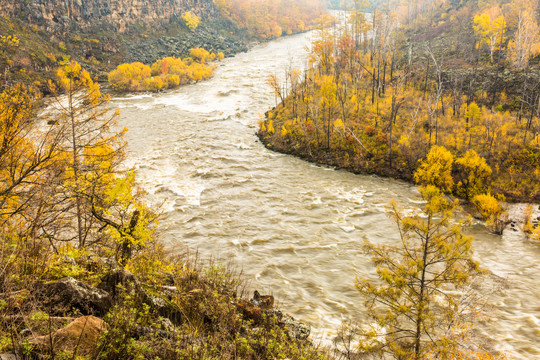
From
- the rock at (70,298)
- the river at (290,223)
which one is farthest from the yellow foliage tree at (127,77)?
the rock at (70,298)

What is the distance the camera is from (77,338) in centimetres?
444

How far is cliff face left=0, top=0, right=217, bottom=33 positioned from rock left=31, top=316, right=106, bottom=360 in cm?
8075

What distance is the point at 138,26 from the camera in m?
85.6

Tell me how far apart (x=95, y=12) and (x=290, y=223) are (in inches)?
3363

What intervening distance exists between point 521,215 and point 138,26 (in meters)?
97.3

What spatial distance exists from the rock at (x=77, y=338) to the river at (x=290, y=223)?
27.2 ft

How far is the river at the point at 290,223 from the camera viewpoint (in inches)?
515

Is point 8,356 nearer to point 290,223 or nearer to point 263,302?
point 263,302

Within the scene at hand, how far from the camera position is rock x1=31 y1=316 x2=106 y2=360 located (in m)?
4.08

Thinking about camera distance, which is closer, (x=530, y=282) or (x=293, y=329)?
(x=293, y=329)

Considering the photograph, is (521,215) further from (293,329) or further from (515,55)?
(515,55)

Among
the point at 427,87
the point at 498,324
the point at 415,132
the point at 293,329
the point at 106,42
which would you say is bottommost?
the point at 498,324

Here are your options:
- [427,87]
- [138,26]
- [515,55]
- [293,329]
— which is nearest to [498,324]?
[293,329]

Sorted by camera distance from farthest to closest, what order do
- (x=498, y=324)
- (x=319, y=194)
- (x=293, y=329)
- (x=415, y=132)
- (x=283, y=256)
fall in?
(x=415, y=132), (x=319, y=194), (x=283, y=256), (x=498, y=324), (x=293, y=329)
